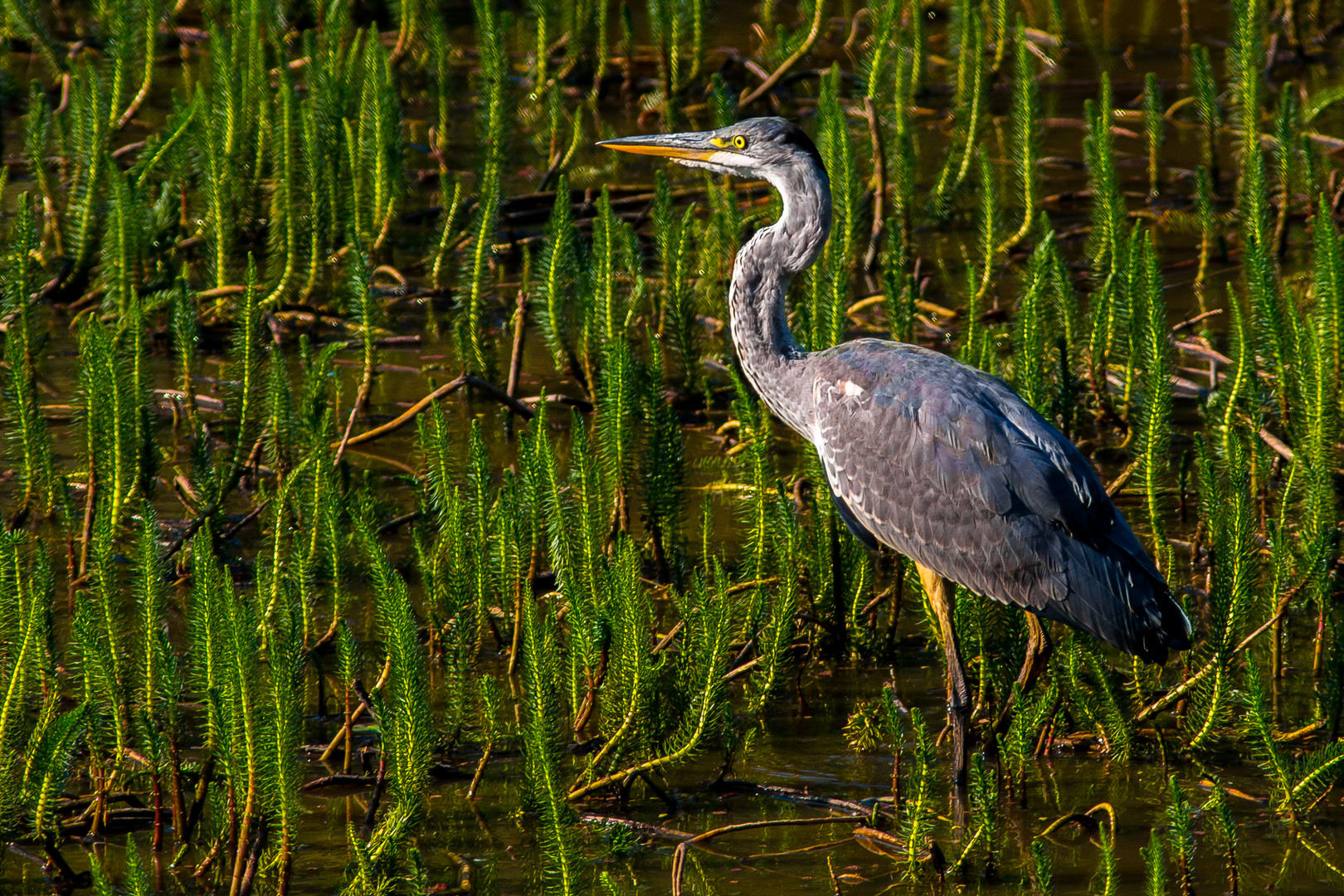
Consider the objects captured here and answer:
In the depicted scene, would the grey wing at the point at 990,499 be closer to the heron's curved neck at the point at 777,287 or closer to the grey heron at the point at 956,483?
the grey heron at the point at 956,483

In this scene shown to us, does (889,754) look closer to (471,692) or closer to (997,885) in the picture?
(997,885)

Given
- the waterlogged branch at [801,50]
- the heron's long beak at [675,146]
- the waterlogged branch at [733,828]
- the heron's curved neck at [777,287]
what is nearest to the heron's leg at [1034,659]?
the waterlogged branch at [733,828]

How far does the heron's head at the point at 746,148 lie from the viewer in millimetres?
5438

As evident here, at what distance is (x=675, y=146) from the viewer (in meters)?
5.70

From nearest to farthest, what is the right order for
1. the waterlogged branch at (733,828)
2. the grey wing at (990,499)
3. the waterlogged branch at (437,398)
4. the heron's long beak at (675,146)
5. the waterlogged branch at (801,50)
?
the waterlogged branch at (733,828)
the grey wing at (990,499)
the heron's long beak at (675,146)
the waterlogged branch at (437,398)
the waterlogged branch at (801,50)

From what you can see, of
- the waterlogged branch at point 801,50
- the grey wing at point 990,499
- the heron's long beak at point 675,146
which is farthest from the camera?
the waterlogged branch at point 801,50

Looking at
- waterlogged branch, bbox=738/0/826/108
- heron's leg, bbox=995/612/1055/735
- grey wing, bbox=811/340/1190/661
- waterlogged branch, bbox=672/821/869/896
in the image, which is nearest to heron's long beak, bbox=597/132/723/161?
grey wing, bbox=811/340/1190/661

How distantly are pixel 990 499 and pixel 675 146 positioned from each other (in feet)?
6.07

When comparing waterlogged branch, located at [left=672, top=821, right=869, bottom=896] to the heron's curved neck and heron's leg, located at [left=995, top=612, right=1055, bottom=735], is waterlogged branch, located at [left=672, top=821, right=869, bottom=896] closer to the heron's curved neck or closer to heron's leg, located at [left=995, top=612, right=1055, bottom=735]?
heron's leg, located at [left=995, top=612, right=1055, bottom=735]

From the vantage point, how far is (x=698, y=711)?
13.7ft

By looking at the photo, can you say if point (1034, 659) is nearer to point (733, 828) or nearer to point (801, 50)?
point (733, 828)

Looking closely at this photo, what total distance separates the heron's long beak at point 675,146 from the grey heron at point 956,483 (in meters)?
0.49

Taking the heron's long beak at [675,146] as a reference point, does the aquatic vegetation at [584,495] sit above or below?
below

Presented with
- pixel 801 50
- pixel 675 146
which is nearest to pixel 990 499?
pixel 675 146
